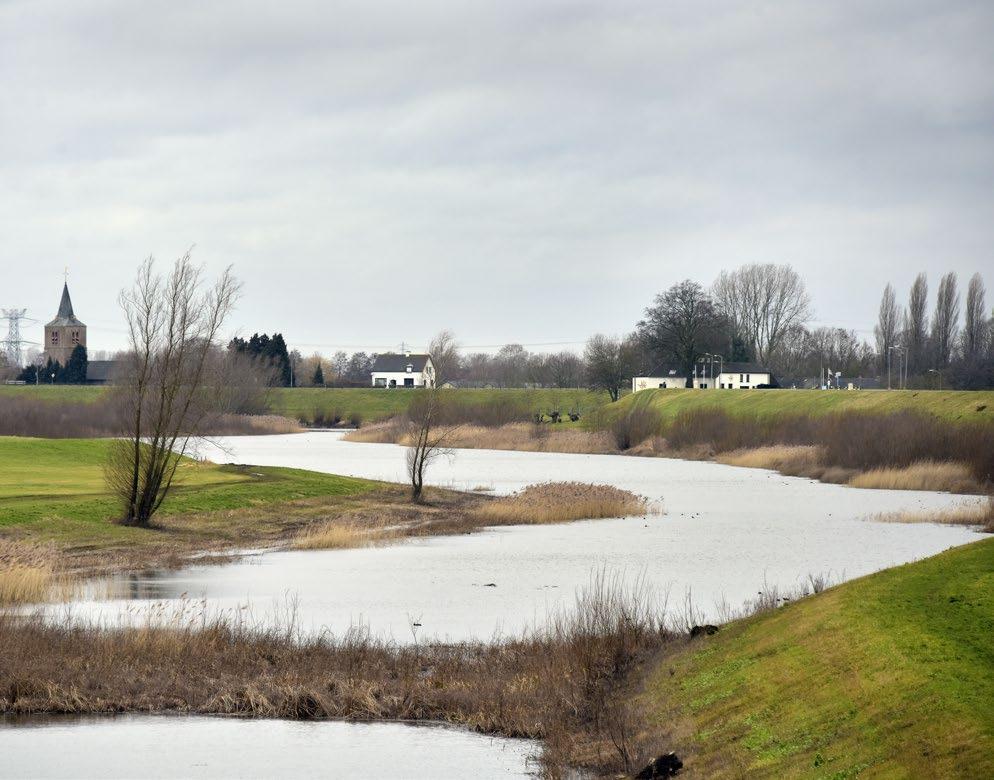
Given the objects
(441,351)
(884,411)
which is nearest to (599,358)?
(884,411)

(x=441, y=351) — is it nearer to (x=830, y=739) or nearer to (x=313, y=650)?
(x=313, y=650)

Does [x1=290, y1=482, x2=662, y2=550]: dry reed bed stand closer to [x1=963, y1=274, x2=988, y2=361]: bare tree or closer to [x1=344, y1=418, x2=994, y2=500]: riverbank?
[x1=344, y1=418, x2=994, y2=500]: riverbank

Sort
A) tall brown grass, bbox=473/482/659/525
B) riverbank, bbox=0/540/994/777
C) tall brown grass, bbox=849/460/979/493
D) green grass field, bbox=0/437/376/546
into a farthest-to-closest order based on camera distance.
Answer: tall brown grass, bbox=849/460/979/493, tall brown grass, bbox=473/482/659/525, green grass field, bbox=0/437/376/546, riverbank, bbox=0/540/994/777

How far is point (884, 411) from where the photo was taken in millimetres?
71125

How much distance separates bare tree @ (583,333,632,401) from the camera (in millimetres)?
132250

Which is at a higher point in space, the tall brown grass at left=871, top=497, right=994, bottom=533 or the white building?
the white building

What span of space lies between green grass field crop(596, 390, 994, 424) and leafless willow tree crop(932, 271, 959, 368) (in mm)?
29319

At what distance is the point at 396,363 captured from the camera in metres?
196

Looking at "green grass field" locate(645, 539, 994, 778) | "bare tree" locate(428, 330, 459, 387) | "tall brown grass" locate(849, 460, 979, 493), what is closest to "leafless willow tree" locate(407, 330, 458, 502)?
"bare tree" locate(428, 330, 459, 387)

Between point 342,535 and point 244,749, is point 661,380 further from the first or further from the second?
point 244,749

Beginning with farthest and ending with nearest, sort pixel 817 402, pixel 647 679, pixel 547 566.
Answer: pixel 817 402, pixel 547 566, pixel 647 679

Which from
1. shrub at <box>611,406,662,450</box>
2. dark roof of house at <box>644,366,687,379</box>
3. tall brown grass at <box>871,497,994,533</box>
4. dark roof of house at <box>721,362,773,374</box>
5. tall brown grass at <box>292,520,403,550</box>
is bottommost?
tall brown grass at <box>292,520,403,550</box>

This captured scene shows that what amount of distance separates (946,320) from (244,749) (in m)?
122

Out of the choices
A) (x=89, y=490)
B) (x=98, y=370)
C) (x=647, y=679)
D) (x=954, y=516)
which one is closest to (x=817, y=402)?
(x=954, y=516)
